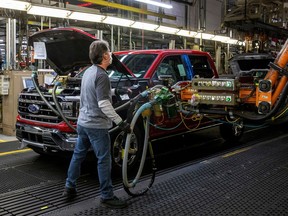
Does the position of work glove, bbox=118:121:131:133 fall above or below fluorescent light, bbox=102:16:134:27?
below

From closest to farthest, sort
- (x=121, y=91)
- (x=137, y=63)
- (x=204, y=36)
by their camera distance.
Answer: (x=121, y=91) < (x=137, y=63) < (x=204, y=36)

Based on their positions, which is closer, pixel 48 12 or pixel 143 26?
pixel 48 12

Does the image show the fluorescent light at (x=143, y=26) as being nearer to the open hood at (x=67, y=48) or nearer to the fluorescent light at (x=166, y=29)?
the fluorescent light at (x=166, y=29)

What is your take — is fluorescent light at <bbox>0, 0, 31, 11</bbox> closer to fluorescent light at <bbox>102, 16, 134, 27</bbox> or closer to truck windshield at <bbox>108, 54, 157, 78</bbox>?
fluorescent light at <bbox>102, 16, 134, 27</bbox>

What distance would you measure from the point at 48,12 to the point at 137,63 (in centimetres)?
274

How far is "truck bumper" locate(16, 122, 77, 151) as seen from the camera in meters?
4.44

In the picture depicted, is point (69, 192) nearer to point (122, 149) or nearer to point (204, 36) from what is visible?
point (122, 149)

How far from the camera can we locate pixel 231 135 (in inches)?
285

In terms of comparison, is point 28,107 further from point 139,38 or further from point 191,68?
point 139,38

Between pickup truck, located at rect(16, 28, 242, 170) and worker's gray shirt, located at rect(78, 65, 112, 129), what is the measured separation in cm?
69

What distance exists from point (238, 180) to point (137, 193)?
1.55 m

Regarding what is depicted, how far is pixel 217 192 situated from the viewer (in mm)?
4195

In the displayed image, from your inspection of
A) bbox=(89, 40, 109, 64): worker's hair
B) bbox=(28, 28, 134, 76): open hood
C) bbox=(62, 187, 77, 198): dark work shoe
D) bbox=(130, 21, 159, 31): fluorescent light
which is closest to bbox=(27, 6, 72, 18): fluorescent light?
bbox=(28, 28, 134, 76): open hood

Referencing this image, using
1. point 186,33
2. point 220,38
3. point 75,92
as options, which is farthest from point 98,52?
point 220,38
